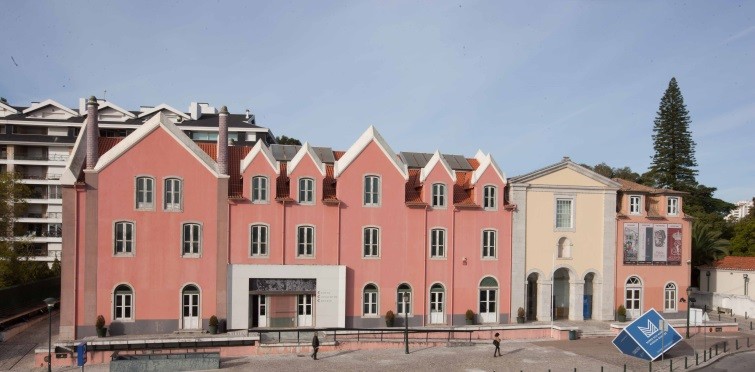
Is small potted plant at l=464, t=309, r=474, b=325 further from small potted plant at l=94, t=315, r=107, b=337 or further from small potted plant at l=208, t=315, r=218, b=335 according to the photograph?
small potted plant at l=94, t=315, r=107, b=337

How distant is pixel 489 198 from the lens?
124 feet

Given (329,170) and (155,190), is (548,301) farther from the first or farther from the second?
(155,190)

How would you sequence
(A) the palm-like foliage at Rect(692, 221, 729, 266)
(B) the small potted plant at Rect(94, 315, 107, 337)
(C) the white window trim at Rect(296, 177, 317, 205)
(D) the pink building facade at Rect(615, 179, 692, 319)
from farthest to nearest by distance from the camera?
(A) the palm-like foliage at Rect(692, 221, 729, 266)
(D) the pink building facade at Rect(615, 179, 692, 319)
(C) the white window trim at Rect(296, 177, 317, 205)
(B) the small potted plant at Rect(94, 315, 107, 337)

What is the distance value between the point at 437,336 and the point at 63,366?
19785 mm

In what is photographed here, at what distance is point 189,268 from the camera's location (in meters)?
32.9

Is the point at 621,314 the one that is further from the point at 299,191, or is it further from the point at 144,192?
the point at 144,192

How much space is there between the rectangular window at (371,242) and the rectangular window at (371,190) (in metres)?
1.74

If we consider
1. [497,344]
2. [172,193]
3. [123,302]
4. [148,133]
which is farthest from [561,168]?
[123,302]

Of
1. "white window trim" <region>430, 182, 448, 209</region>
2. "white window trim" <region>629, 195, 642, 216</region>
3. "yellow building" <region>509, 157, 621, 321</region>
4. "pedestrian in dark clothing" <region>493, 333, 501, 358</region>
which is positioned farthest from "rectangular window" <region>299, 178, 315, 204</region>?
"white window trim" <region>629, 195, 642, 216</region>

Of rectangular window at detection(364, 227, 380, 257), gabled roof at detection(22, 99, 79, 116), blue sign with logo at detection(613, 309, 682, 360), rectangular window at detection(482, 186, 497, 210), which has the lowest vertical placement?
blue sign with logo at detection(613, 309, 682, 360)

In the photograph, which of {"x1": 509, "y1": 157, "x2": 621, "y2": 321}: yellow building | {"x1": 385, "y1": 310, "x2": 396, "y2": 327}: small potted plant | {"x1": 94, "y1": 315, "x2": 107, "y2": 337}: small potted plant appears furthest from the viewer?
{"x1": 509, "y1": 157, "x2": 621, "y2": 321}: yellow building

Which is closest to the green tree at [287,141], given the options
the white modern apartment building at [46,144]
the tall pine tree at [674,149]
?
the white modern apartment building at [46,144]

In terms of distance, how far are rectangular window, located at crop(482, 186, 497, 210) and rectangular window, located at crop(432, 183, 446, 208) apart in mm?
2794

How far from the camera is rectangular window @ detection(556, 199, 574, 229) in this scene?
3888 centimetres
